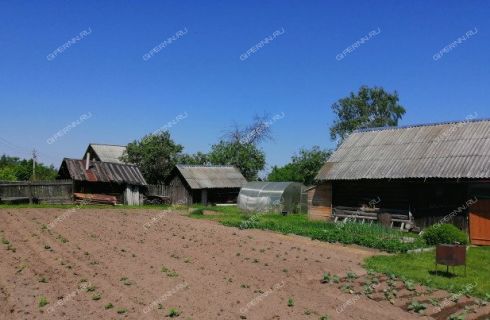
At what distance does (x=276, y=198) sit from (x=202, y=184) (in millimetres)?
9310

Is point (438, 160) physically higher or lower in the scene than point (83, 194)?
higher

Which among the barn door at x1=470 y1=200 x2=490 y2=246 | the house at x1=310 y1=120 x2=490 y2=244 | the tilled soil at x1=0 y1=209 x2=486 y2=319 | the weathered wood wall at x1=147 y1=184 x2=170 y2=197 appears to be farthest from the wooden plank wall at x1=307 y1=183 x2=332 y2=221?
the weathered wood wall at x1=147 y1=184 x2=170 y2=197

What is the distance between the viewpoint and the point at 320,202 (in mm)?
27016

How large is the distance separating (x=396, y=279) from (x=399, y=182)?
1158 centimetres

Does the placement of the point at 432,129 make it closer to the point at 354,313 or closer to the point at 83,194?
the point at 354,313

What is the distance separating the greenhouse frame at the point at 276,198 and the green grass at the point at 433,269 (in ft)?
55.5

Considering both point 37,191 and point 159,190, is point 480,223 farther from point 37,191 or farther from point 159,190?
point 37,191

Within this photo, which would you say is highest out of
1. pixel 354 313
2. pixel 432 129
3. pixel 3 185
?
pixel 432 129

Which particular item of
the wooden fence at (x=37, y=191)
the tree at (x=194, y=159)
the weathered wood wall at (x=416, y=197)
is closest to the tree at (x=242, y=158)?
the tree at (x=194, y=159)

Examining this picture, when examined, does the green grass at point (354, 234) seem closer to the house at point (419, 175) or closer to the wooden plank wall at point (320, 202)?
the house at point (419, 175)

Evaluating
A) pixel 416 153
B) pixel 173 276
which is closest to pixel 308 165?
pixel 416 153

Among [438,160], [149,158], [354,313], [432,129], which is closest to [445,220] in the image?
[438,160]

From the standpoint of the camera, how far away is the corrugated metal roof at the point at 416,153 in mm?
20547

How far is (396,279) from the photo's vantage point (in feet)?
39.0
